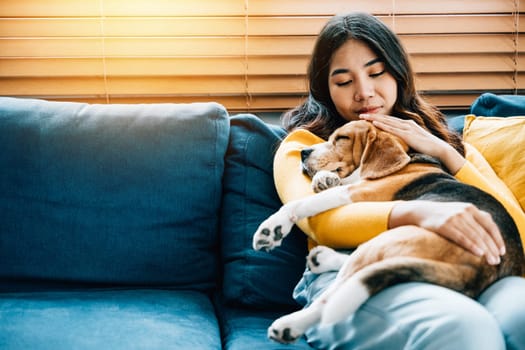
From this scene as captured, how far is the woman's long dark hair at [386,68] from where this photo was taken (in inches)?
79.0

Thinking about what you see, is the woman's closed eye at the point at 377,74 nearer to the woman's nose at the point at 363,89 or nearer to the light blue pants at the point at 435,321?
the woman's nose at the point at 363,89

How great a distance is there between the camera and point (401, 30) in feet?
8.55

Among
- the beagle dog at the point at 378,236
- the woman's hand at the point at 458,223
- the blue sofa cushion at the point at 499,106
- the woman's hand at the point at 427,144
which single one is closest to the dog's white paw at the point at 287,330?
the beagle dog at the point at 378,236

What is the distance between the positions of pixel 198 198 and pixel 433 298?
98cm

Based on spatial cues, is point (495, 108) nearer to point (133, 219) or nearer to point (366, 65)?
point (366, 65)

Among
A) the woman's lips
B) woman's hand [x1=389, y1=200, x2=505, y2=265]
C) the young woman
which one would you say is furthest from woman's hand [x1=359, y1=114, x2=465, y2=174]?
woman's hand [x1=389, y1=200, x2=505, y2=265]

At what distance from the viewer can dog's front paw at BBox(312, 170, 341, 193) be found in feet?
5.62

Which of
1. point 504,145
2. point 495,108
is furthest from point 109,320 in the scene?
point 495,108

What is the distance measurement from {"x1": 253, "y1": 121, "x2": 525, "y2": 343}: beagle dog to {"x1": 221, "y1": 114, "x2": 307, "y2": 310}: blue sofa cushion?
27cm

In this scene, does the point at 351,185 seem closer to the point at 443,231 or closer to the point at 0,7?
the point at 443,231

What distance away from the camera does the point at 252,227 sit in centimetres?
194

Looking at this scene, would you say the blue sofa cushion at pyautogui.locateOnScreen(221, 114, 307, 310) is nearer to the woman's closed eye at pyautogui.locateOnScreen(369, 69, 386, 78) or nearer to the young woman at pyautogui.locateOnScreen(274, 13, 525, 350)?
the young woman at pyautogui.locateOnScreen(274, 13, 525, 350)

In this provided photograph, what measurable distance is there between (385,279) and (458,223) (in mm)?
257

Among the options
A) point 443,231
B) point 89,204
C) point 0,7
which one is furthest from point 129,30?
point 443,231
